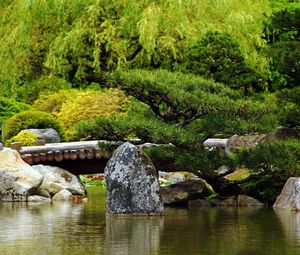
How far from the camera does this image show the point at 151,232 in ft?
58.1

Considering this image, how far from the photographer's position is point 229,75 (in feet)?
96.5

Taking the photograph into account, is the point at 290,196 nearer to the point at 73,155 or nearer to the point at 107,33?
the point at 73,155

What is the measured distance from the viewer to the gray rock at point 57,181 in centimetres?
2767

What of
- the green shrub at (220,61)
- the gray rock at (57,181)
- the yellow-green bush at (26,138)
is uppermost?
the green shrub at (220,61)

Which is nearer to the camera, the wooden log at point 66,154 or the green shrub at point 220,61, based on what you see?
the green shrub at point 220,61

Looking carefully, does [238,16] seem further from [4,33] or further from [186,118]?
[186,118]

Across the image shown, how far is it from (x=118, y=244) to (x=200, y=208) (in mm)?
8337

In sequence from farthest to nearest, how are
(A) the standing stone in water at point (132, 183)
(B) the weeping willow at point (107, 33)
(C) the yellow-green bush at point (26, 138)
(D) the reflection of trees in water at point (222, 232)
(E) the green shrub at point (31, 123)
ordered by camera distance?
(B) the weeping willow at point (107, 33) < (E) the green shrub at point (31, 123) < (C) the yellow-green bush at point (26, 138) < (A) the standing stone in water at point (132, 183) < (D) the reflection of trees in water at point (222, 232)

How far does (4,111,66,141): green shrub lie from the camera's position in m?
36.1

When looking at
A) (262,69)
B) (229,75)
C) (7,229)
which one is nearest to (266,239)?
(7,229)

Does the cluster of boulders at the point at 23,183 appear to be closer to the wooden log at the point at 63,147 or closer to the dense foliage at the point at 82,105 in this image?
the wooden log at the point at 63,147

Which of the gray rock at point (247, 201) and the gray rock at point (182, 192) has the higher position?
the gray rock at point (182, 192)

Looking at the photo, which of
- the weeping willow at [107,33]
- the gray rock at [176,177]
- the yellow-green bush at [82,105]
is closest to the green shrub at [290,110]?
the gray rock at [176,177]

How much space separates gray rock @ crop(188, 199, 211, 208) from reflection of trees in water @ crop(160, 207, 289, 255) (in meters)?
1.08
